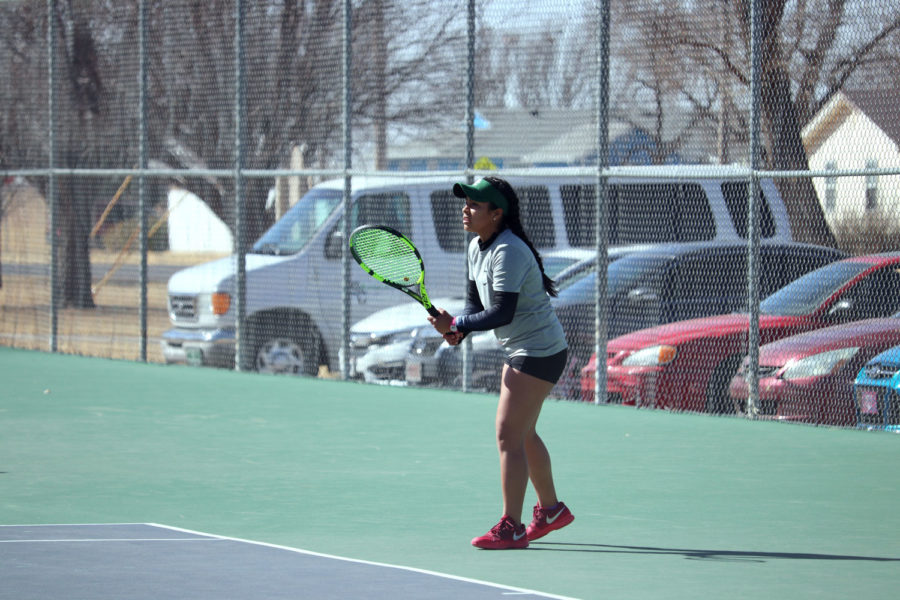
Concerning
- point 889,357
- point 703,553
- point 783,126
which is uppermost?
point 783,126

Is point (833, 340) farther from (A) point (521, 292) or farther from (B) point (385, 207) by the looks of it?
(B) point (385, 207)

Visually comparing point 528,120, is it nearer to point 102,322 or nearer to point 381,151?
point 381,151

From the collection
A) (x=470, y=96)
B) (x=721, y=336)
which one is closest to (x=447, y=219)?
(x=470, y=96)

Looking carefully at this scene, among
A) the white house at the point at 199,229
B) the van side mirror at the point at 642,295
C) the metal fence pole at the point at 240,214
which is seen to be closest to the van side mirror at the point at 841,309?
the van side mirror at the point at 642,295

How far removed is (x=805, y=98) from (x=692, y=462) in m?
3.41

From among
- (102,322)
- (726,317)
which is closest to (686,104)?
(726,317)

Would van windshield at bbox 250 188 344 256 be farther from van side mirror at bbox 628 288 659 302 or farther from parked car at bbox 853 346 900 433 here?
parked car at bbox 853 346 900 433

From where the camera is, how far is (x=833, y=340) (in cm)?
1089

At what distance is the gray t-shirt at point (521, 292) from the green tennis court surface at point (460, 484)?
0.97 meters

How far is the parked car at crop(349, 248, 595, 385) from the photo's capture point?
13.8 metres

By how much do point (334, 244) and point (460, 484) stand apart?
21.3ft

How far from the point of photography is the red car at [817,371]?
1074 cm

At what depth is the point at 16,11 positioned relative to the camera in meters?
19.1

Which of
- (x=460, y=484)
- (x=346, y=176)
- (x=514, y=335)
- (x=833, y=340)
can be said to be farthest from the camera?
(x=346, y=176)
